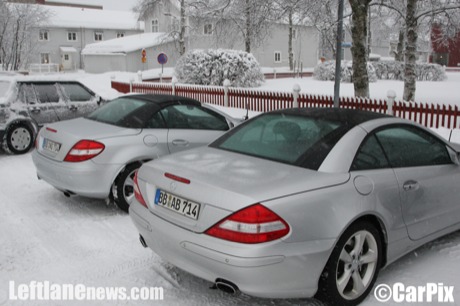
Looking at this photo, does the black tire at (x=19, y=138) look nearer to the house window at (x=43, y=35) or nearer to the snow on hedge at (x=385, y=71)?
the snow on hedge at (x=385, y=71)

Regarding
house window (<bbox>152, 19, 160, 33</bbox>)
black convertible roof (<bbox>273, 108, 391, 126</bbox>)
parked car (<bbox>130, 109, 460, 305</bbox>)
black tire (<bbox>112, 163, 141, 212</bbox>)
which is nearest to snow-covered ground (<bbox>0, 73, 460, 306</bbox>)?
black tire (<bbox>112, 163, 141, 212</bbox>)

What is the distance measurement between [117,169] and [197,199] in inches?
98.3

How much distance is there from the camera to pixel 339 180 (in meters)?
3.41

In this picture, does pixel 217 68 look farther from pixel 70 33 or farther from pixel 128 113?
pixel 70 33

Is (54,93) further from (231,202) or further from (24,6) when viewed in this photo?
(24,6)

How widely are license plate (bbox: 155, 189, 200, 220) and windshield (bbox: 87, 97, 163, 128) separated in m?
2.37

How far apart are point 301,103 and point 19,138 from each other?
7.96 meters

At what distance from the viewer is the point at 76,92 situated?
1016 centimetres

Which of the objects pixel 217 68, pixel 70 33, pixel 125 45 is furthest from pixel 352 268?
pixel 70 33

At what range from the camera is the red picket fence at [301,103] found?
1155 centimetres

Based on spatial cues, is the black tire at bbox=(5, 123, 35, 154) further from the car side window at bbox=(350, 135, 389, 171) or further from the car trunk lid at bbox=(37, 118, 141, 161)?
the car side window at bbox=(350, 135, 389, 171)

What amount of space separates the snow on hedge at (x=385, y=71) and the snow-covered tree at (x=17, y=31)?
30122 millimetres

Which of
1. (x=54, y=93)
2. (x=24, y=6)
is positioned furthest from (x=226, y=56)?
(x=24, y=6)

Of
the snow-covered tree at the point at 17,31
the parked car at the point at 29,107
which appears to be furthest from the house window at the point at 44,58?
the parked car at the point at 29,107
